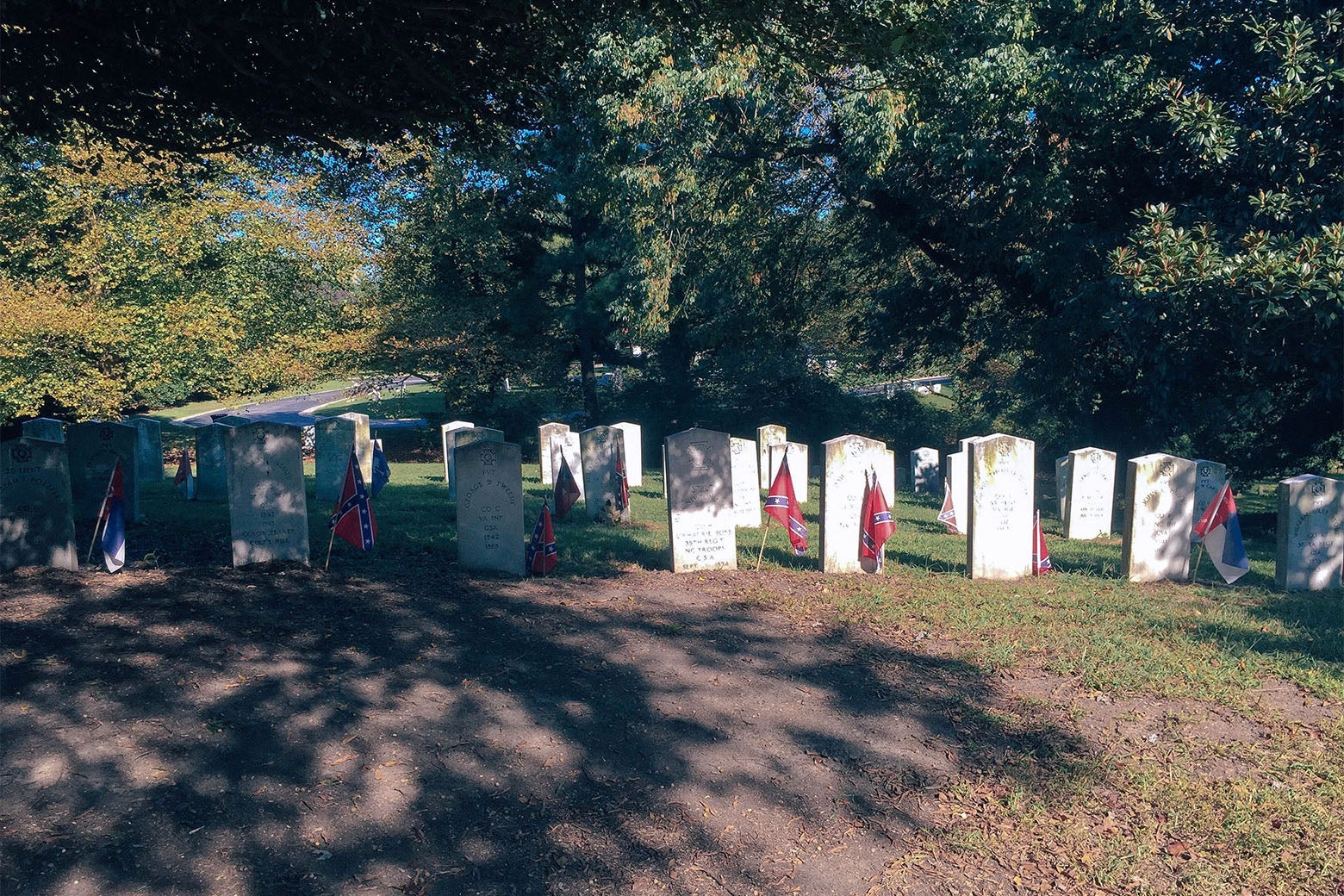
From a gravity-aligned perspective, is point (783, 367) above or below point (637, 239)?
below

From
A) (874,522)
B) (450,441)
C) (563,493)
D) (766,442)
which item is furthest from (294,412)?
(874,522)

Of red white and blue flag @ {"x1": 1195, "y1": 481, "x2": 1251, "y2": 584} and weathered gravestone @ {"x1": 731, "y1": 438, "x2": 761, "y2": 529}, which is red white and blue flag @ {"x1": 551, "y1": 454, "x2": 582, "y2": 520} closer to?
weathered gravestone @ {"x1": 731, "y1": 438, "x2": 761, "y2": 529}

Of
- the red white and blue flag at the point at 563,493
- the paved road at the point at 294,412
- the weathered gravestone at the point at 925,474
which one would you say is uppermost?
the paved road at the point at 294,412

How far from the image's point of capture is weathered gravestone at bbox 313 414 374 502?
15.9 m

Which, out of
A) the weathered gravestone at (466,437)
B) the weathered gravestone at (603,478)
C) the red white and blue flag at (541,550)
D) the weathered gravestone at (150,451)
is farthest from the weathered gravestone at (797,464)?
the weathered gravestone at (150,451)

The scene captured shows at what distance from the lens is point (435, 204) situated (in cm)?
2905

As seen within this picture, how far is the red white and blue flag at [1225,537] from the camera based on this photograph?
32.9 feet

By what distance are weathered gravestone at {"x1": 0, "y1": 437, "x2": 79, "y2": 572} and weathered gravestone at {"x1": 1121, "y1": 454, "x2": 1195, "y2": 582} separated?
10523 millimetres

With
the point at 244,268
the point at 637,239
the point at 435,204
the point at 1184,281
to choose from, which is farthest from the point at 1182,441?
the point at 244,268

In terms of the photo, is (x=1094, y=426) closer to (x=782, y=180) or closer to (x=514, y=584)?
(x=782, y=180)

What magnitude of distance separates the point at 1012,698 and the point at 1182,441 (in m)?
18.3

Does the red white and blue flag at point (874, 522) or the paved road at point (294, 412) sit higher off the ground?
the paved road at point (294, 412)

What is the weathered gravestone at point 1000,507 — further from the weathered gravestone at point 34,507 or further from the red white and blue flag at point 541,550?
the weathered gravestone at point 34,507

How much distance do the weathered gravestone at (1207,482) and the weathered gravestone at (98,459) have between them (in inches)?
524
